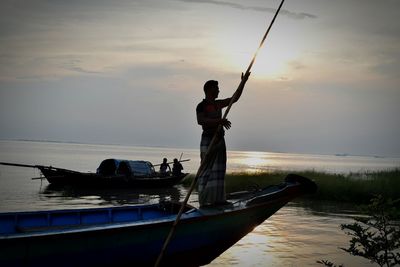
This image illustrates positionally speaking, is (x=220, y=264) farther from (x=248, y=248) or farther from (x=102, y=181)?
(x=102, y=181)

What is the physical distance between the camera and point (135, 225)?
18.3ft

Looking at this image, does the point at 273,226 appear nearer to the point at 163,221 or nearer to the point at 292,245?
the point at 292,245

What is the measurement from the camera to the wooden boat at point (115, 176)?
804 inches

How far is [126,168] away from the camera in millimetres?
22312

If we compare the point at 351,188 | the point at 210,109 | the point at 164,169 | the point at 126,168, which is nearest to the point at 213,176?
the point at 210,109

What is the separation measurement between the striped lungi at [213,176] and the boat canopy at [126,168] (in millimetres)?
15308

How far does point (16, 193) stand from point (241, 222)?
17733 mm

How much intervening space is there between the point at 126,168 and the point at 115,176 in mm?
1421

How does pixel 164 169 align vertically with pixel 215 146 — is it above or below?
below

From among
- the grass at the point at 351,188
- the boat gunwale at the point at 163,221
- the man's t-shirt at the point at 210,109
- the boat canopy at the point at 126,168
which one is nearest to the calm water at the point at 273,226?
the boat canopy at the point at 126,168

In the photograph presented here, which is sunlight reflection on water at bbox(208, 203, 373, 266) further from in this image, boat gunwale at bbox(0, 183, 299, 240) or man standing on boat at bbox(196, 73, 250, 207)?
man standing on boat at bbox(196, 73, 250, 207)

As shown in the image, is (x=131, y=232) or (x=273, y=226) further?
(x=273, y=226)

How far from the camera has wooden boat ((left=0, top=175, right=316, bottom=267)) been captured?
4977 mm

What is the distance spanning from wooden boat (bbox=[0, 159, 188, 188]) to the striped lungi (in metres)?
14.2
